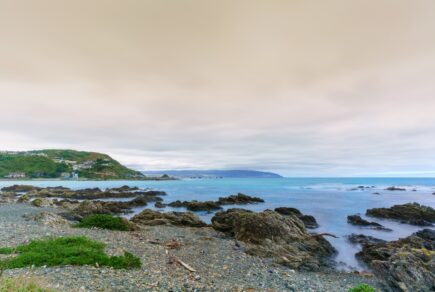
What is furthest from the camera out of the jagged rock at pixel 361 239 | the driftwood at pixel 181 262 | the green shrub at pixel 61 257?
the jagged rock at pixel 361 239

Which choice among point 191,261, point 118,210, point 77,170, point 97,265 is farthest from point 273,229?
point 77,170

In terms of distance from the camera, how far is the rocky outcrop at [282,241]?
17600mm

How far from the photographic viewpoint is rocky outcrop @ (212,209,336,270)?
17.6 meters

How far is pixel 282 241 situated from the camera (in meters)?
21.8

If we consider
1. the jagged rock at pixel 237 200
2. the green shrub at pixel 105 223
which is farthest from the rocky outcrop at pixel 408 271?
the jagged rock at pixel 237 200

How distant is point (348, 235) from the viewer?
95.7 ft

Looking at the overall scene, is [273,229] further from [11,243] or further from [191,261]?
[11,243]

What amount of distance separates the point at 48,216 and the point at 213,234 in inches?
612

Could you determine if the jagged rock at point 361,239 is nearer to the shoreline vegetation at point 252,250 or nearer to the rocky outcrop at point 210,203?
the shoreline vegetation at point 252,250

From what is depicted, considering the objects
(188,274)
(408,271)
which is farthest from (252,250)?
(408,271)

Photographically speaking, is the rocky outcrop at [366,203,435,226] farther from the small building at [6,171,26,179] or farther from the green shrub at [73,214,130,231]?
the small building at [6,171,26,179]

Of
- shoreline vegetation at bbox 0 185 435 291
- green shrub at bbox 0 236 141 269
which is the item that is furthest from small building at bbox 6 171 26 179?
green shrub at bbox 0 236 141 269

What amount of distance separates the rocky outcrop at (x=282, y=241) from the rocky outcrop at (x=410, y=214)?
24.6 meters

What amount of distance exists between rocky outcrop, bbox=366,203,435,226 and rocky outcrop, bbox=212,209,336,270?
24.6 metres
